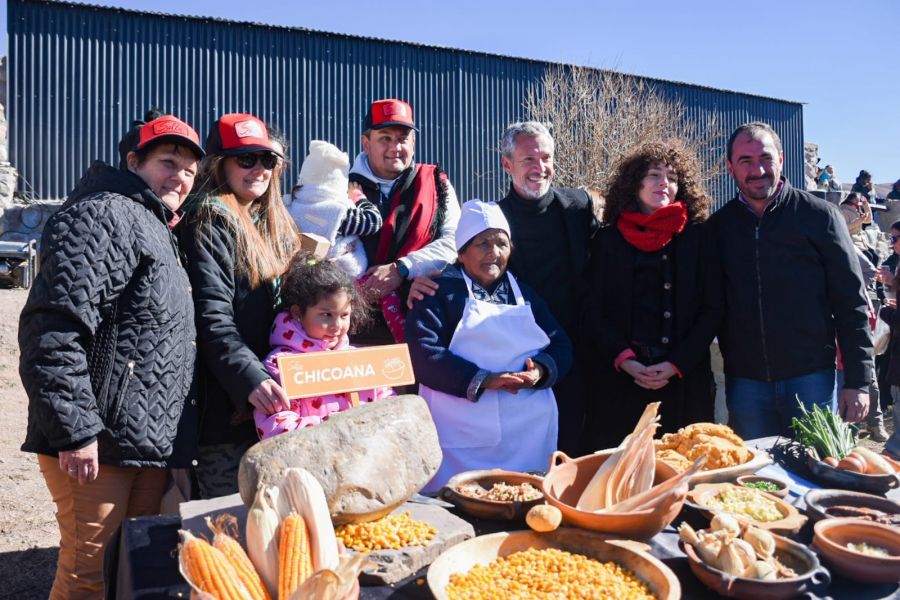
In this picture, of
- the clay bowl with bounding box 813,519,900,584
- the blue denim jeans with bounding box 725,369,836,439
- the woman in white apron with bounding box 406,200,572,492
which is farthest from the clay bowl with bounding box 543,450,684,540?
the blue denim jeans with bounding box 725,369,836,439

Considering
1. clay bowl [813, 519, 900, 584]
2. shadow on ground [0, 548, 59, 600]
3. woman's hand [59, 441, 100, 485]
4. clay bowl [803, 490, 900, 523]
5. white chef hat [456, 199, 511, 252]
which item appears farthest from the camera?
shadow on ground [0, 548, 59, 600]

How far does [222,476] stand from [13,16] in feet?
53.6

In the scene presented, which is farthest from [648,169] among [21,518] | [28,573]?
[21,518]

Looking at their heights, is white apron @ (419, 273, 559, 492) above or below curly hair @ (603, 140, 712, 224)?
below

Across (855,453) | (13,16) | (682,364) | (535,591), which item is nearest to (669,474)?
(535,591)

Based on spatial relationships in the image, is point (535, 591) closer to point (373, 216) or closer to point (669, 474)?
point (669, 474)

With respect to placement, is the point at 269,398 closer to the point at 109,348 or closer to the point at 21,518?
the point at 109,348

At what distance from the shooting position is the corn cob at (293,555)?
5.00ft

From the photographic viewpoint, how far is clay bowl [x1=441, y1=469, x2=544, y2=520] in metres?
2.17

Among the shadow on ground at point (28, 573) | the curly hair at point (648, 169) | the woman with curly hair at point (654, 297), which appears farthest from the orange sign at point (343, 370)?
the shadow on ground at point (28, 573)

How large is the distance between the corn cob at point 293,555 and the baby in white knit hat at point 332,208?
1.91m

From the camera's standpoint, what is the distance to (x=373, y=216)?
358 cm

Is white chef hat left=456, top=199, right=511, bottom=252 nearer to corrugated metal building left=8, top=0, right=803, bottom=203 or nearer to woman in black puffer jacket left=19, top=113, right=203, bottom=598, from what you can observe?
woman in black puffer jacket left=19, top=113, right=203, bottom=598

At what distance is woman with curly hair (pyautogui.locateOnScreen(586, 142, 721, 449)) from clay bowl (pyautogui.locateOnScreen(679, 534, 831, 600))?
178 cm
